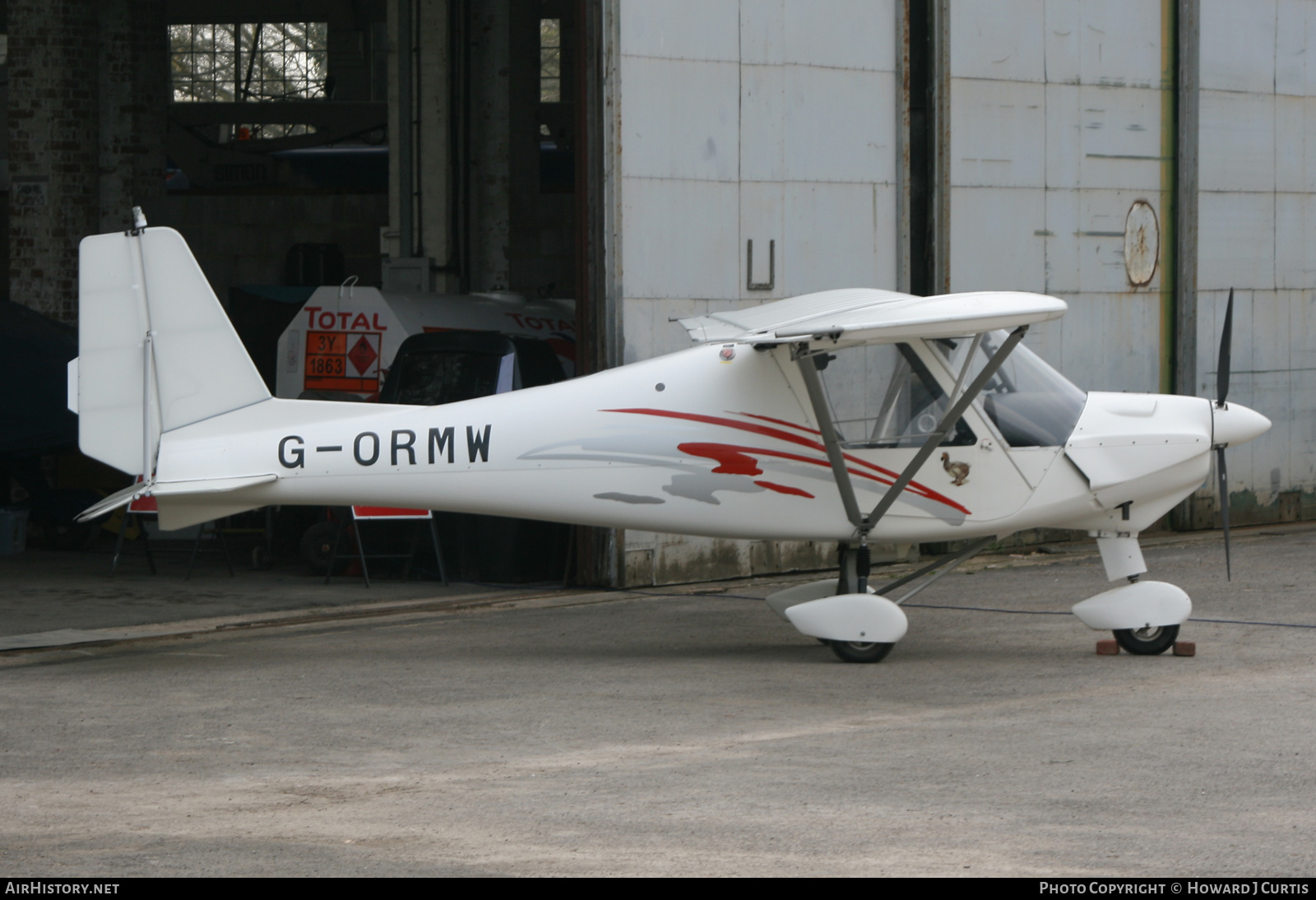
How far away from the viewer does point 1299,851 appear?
543 centimetres

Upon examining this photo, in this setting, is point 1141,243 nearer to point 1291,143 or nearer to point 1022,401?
point 1291,143

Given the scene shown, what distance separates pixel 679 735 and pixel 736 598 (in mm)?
4954

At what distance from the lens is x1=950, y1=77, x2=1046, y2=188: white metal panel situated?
1465 cm

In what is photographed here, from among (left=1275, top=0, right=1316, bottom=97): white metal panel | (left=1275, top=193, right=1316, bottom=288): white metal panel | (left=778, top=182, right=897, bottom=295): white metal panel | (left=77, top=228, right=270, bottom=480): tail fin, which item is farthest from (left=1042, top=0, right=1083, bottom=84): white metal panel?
(left=77, top=228, right=270, bottom=480): tail fin

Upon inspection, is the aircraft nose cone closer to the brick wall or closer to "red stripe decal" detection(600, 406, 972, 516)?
"red stripe decal" detection(600, 406, 972, 516)

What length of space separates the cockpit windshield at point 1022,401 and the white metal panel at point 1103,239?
20.0 ft

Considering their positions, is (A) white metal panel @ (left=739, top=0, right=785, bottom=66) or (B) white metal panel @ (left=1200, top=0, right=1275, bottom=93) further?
(B) white metal panel @ (left=1200, top=0, right=1275, bottom=93)

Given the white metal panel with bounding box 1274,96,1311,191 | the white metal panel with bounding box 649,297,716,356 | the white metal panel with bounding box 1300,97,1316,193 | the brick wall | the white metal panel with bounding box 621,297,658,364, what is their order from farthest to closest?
the brick wall
the white metal panel with bounding box 1300,97,1316,193
the white metal panel with bounding box 1274,96,1311,191
the white metal panel with bounding box 649,297,716,356
the white metal panel with bounding box 621,297,658,364

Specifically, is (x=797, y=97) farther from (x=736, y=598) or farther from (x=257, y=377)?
(x=257, y=377)

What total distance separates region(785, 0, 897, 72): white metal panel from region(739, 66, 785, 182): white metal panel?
287 mm

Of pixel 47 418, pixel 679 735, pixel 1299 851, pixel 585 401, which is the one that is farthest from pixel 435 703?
pixel 47 418

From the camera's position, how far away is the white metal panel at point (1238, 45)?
1639 cm

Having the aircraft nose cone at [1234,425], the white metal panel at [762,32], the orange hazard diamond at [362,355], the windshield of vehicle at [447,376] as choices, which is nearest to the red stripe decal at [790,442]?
the aircraft nose cone at [1234,425]

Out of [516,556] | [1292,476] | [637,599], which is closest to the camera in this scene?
[637,599]
